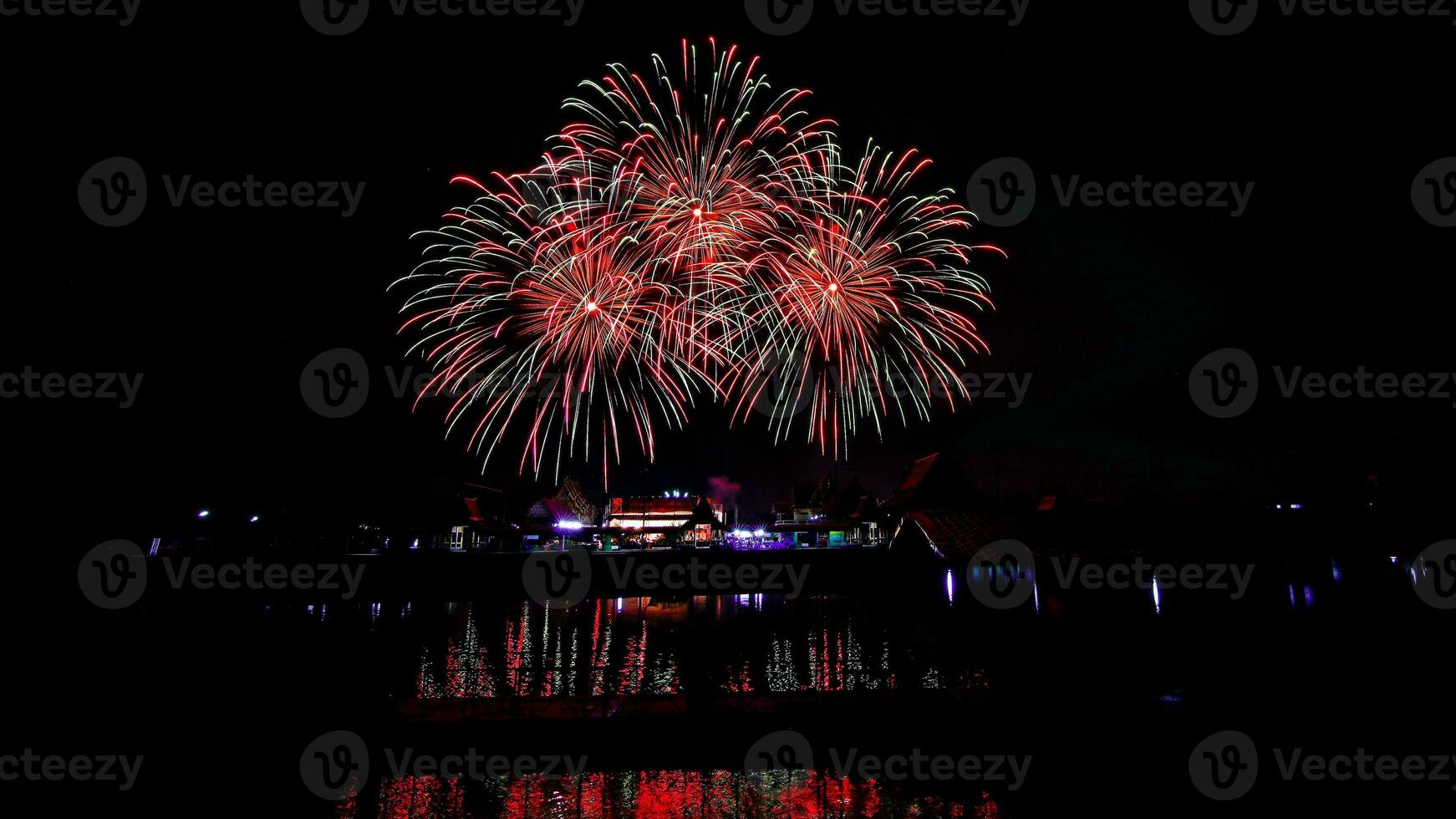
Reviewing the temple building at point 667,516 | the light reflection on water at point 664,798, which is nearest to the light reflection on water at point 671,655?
the light reflection on water at point 664,798

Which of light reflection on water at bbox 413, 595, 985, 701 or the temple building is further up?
the temple building

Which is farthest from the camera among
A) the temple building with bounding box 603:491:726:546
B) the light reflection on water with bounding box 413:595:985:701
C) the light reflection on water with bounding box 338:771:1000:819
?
the temple building with bounding box 603:491:726:546

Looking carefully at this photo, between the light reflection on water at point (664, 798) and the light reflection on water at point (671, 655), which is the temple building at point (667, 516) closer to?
the light reflection on water at point (671, 655)

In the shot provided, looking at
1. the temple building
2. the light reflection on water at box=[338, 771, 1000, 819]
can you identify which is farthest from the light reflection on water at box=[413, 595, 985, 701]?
the temple building

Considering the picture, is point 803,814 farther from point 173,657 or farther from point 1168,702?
point 173,657

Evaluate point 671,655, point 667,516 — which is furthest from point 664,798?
point 667,516

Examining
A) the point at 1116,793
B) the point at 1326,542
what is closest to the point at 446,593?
the point at 1116,793

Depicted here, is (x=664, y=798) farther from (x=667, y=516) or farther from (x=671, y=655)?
(x=667, y=516)

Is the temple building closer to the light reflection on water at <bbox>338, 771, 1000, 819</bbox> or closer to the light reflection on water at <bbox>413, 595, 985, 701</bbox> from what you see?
the light reflection on water at <bbox>413, 595, 985, 701</bbox>
